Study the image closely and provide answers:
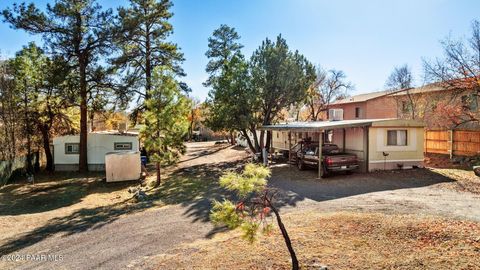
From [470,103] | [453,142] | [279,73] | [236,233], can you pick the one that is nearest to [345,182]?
[236,233]

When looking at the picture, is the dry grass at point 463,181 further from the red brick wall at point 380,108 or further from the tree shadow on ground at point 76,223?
the red brick wall at point 380,108

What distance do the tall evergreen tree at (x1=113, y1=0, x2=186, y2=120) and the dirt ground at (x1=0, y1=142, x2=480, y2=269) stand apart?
8033 millimetres

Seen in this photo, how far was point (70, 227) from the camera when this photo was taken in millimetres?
9930

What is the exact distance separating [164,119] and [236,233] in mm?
9349

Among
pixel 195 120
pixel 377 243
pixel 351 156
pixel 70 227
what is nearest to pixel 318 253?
pixel 377 243

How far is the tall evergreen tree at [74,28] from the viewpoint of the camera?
17.4 m

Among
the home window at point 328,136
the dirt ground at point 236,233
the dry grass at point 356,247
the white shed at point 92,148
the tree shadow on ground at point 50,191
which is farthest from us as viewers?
Answer: the white shed at point 92,148

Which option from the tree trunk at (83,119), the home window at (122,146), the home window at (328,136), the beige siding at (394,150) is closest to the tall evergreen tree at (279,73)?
the home window at (328,136)

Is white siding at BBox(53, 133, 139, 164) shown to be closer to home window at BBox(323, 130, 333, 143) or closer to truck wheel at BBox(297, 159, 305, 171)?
truck wheel at BBox(297, 159, 305, 171)

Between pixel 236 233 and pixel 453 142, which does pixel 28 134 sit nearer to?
pixel 236 233

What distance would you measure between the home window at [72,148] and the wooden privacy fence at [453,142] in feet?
87.3

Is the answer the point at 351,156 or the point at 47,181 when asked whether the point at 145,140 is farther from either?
the point at 351,156

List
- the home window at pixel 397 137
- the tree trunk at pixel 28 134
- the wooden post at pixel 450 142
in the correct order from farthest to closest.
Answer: the wooden post at pixel 450 142 → the tree trunk at pixel 28 134 → the home window at pixel 397 137

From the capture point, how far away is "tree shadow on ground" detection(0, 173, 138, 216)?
521 inches
